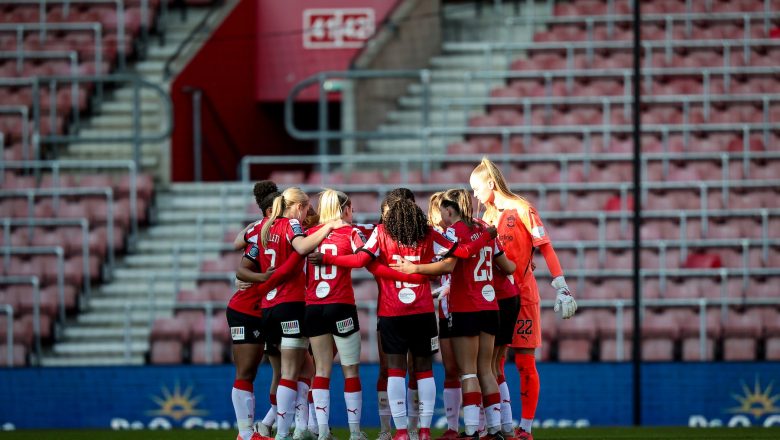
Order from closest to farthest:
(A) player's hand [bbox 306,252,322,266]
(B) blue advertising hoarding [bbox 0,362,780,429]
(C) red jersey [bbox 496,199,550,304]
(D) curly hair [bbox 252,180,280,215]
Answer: (A) player's hand [bbox 306,252,322,266]
(C) red jersey [bbox 496,199,550,304]
(D) curly hair [bbox 252,180,280,215]
(B) blue advertising hoarding [bbox 0,362,780,429]

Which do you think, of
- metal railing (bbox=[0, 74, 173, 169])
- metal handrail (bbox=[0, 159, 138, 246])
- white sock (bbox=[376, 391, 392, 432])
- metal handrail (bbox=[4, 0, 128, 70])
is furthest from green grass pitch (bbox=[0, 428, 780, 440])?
metal handrail (bbox=[4, 0, 128, 70])

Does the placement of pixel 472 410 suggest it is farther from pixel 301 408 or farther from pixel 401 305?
pixel 301 408

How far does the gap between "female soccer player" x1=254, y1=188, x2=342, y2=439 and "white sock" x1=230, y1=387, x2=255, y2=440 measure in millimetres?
211

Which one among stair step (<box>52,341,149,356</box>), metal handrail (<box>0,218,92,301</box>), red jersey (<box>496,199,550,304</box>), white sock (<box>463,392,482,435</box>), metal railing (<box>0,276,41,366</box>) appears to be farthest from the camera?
metal handrail (<box>0,218,92,301</box>)

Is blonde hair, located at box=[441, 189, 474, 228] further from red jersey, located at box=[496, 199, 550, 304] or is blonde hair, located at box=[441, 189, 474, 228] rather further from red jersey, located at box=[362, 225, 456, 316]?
red jersey, located at box=[496, 199, 550, 304]

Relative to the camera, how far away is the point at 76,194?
1753 centimetres

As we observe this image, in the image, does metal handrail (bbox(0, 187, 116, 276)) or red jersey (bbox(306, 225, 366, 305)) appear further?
metal handrail (bbox(0, 187, 116, 276))

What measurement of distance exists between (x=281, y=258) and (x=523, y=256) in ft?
5.68

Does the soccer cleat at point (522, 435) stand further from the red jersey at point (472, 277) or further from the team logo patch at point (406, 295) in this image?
the team logo patch at point (406, 295)

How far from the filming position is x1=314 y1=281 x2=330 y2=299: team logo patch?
9.54 m

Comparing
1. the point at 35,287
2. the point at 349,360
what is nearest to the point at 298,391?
the point at 349,360

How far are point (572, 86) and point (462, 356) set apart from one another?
9.85m

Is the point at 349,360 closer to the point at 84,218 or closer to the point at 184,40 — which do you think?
the point at 84,218

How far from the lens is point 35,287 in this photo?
15.7m
